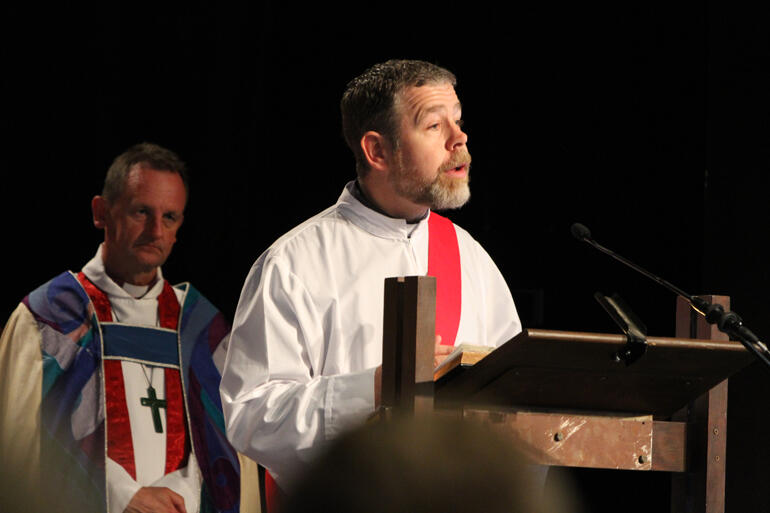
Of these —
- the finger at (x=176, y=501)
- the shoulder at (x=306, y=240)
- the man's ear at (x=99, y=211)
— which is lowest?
the finger at (x=176, y=501)

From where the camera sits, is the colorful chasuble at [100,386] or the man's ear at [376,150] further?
the colorful chasuble at [100,386]

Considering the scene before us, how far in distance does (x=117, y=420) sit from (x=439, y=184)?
1884 mm

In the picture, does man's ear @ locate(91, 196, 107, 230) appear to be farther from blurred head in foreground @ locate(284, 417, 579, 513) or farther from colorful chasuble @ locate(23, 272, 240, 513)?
blurred head in foreground @ locate(284, 417, 579, 513)

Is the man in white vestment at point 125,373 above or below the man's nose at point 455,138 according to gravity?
Result: below

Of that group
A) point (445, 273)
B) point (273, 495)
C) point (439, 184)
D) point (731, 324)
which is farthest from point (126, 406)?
point (731, 324)

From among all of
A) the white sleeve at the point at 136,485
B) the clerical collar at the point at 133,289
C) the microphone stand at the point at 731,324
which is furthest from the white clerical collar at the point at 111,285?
the microphone stand at the point at 731,324

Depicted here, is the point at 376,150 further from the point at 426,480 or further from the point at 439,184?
Result: the point at 426,480

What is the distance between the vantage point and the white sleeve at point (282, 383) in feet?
8.22

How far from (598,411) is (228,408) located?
36.7 inches

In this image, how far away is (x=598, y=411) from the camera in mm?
2320

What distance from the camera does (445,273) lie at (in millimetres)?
3146

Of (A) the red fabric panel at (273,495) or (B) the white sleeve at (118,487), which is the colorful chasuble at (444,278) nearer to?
(A) the red fabric panel at (273,495)

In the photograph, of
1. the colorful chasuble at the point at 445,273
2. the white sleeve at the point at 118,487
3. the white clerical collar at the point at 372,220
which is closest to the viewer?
the colorful chasuble at the point at 445,273

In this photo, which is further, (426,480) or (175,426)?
(175,426)
